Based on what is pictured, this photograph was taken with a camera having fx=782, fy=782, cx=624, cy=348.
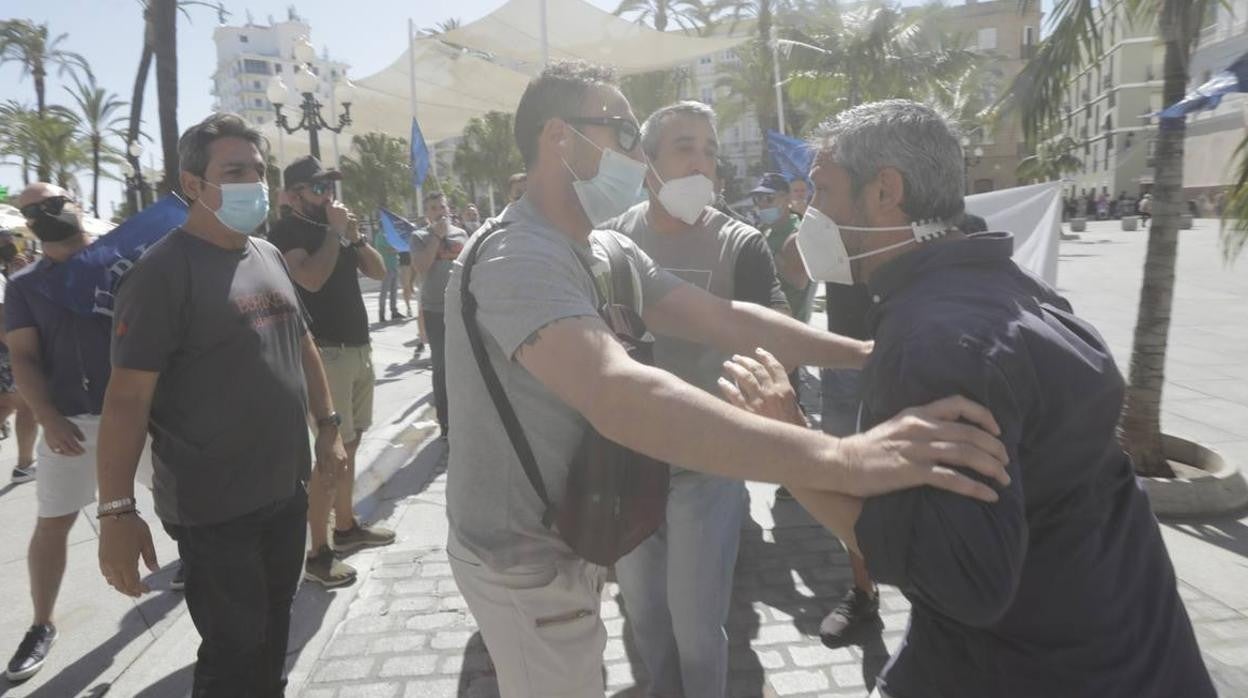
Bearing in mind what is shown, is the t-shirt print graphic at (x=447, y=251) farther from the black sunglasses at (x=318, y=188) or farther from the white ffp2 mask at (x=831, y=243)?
the white ffp2 mask at (x=831, y=243)

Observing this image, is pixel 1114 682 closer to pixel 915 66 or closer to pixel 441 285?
pixel 441 285

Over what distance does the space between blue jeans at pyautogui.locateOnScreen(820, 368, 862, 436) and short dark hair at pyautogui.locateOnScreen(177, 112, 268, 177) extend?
2.88 meters

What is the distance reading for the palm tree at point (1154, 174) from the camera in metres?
4.38

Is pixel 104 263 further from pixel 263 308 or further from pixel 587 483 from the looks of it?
pixel 587 483

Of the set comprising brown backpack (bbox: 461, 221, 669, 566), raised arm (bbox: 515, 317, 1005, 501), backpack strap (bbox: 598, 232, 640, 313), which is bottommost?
brown backpack (bbox: 461, 221, 669, 566)

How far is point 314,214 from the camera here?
439cm

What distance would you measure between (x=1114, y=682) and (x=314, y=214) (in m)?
4.21

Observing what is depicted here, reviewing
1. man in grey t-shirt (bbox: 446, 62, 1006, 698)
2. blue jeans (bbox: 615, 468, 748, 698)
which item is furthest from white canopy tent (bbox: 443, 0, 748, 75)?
man in grey t-shirt (bbox: 446, 62, 1006, 698)

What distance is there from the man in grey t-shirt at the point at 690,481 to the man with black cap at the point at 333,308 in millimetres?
2027

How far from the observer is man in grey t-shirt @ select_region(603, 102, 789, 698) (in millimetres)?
2586

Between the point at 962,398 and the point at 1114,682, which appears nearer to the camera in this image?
the point at 962,398

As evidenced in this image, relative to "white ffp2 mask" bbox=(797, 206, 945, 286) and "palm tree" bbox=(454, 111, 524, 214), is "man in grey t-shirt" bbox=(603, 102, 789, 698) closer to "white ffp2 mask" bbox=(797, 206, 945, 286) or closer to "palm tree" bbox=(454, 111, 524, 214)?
"white ffp2 mask" bbox=(797, 206, 945, 286)

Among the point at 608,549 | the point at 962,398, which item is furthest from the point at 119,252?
the point at 962,398

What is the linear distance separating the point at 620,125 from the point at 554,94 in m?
0.18
